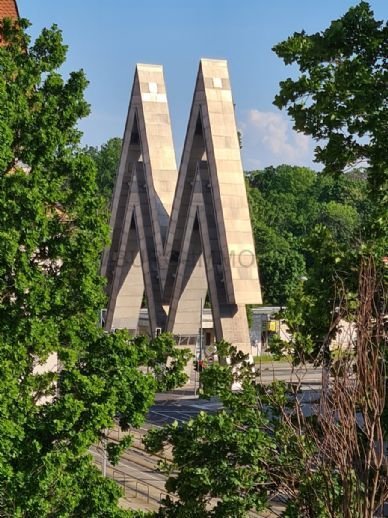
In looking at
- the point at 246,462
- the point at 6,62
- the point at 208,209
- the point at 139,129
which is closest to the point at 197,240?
the point at 208,209

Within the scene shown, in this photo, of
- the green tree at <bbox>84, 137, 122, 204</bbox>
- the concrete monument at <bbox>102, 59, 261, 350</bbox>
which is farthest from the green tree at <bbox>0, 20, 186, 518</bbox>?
the green tree at <bbox>84, 137, 122, 204</bbox>

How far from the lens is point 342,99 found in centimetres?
1587

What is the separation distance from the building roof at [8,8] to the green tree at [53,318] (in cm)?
614

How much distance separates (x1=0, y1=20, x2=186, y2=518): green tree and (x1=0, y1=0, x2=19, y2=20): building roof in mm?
6139

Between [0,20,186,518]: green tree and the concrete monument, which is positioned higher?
the concrete monument

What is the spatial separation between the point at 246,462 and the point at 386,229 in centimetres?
431

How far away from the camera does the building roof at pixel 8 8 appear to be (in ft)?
83.0

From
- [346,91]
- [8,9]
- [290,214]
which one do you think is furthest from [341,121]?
[290,214]

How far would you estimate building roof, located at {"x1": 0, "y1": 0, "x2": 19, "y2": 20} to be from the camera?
997 inches

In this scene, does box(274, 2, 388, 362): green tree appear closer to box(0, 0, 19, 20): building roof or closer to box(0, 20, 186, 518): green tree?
box(0, 20, 186, 518): green tree

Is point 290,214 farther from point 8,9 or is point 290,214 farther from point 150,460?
point 8,9

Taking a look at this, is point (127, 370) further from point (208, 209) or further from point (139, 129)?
point (139, 129)

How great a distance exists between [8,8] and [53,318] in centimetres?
1140

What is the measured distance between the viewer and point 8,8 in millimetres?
25781
